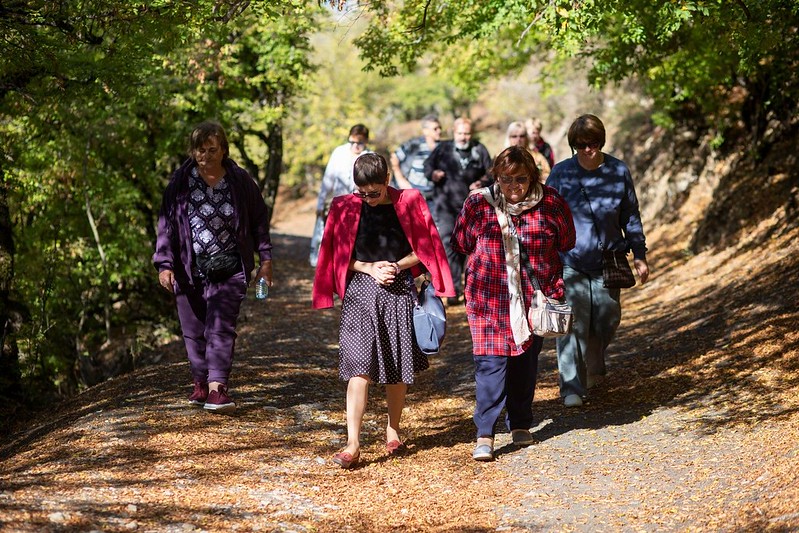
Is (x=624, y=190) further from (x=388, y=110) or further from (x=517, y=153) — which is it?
(x=388, y=110)

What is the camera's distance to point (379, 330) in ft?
21.4

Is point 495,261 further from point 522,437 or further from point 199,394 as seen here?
point 199,394

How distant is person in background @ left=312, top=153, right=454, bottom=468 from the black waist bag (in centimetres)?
109

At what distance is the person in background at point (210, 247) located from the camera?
7445 mm

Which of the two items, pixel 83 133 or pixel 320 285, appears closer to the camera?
pixel 320 285

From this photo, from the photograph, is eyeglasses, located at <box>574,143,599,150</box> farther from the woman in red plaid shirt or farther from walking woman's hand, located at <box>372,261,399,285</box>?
walking woman's hand, located at <box>372,261,399,285</box>

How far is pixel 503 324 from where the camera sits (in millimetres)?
6668

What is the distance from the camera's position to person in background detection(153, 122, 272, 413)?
24.4 ft

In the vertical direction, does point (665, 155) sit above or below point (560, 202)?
above

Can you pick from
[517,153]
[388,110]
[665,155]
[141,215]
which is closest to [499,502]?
[517,153]

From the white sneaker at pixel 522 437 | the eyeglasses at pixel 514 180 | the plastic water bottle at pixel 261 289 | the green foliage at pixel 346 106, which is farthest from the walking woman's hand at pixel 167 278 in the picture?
the green foliage at pixel 346 106

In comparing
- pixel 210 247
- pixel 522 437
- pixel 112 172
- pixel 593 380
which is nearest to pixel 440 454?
pixel 522 437

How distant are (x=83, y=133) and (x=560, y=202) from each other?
9.18 meters

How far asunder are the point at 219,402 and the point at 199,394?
0.91ft
